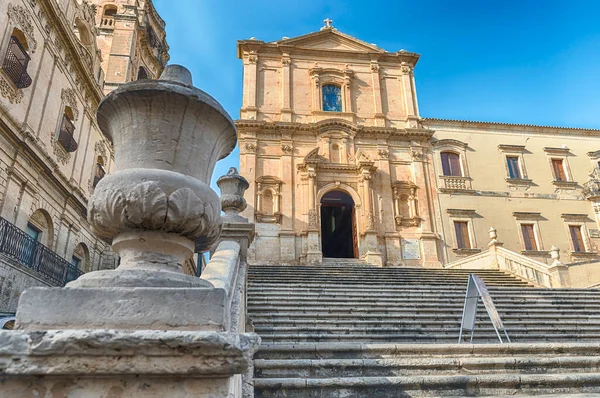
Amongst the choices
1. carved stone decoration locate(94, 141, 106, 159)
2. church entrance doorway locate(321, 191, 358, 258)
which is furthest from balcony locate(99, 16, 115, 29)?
church entrance doorway locate(321, 191, 358, 258)

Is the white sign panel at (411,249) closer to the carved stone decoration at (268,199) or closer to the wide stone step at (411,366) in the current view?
the carved stone decoration at (268,199)

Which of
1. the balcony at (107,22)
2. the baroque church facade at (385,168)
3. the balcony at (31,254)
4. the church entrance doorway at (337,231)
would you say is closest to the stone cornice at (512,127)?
the baroque church facade at (385,168)

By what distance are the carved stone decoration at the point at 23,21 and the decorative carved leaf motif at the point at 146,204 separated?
13.5 metres

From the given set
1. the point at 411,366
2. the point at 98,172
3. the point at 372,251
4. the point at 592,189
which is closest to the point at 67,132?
the point at 98,172

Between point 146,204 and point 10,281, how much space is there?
34.2ft

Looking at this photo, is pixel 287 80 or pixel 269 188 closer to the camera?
pixel 269 188

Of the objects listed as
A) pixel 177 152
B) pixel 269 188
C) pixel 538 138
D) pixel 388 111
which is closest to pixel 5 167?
pixel 269 188

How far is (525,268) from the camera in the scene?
13742 mm

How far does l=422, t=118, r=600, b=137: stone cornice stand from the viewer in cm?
2222

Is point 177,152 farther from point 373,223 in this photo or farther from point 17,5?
point 373,223

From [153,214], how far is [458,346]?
15.2 ft

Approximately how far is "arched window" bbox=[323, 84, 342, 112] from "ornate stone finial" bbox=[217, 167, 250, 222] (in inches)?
617

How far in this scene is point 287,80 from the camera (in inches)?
865

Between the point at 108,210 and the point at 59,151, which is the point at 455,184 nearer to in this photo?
the point at 59,151
